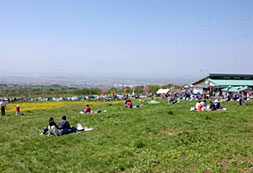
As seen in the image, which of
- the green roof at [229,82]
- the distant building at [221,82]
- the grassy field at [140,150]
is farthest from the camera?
the green roof at [229,82]

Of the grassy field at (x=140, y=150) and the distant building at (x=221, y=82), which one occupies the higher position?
the distant building at (x=221, y=82)

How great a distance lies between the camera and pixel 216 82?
56.2 metres

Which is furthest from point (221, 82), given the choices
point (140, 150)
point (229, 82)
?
point (140, 150)

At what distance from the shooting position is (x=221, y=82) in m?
57.0

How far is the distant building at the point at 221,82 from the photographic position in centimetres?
5503

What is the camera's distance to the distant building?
55.0m

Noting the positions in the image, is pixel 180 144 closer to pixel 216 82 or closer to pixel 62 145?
pixel 62 145

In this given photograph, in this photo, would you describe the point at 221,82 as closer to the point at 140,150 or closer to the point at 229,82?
the point at 229,82

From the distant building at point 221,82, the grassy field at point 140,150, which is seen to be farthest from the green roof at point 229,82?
the grassy field at point 140,150

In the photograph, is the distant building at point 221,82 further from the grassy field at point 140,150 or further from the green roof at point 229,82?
the grassy field at point 140,150

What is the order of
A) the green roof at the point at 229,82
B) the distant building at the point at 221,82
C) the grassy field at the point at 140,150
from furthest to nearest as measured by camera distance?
the green roof at the point at 229,82
the distant building at the point at 221,82
the grassy field at the point at 140,150

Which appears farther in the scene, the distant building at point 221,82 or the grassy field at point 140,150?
the distant building at point 221,82

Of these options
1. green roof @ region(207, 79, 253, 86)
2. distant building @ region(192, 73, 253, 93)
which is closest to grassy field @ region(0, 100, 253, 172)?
distant building @ region(192, 73, 253, 93)

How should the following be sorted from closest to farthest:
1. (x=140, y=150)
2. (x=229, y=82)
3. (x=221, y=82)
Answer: (x=140, y=150) → (x=221, y=82) → (x=229, y=82)
